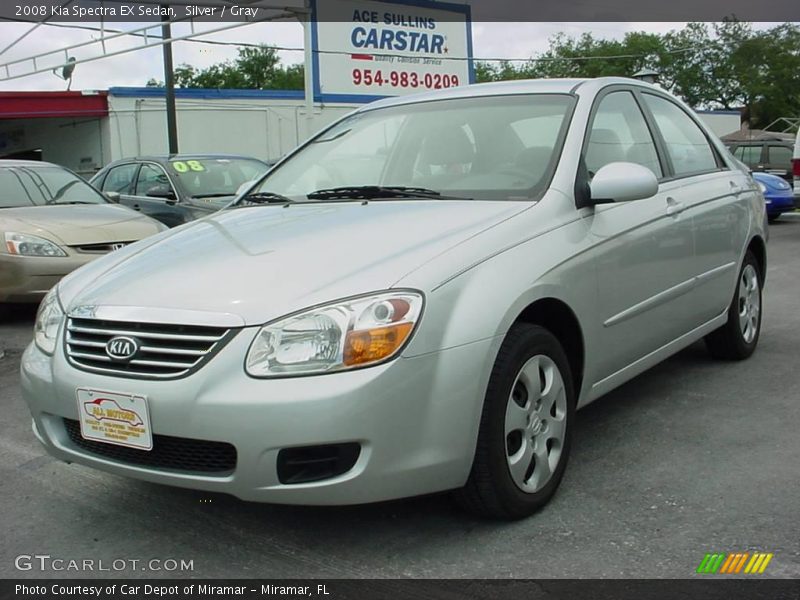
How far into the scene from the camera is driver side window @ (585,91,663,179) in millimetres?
3852

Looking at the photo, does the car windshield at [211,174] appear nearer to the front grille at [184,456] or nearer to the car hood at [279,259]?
the car hood at [279,259]

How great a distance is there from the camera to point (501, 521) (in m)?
3.05

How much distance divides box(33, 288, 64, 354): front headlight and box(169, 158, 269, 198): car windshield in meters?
6.29

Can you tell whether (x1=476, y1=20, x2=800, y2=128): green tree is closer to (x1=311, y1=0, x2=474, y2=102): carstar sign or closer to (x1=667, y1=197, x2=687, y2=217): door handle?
(x1=311, y1=0, x2=474, y2=102): carstar sign

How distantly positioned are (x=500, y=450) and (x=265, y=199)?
1856 millimetres

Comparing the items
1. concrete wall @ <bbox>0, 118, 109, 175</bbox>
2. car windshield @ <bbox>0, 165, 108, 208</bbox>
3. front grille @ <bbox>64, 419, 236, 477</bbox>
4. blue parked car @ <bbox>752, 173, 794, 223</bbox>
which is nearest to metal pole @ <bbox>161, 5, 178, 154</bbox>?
concrete wall @ <bbox>0, 118, 109, 175</bbox>

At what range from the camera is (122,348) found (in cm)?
277

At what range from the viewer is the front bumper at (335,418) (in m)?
2.55

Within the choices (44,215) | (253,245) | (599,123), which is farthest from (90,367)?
(44,215)

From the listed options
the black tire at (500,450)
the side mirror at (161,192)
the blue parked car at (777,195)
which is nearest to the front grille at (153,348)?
the black tire at (500,450)

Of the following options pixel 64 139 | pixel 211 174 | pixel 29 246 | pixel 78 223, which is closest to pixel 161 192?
pixel 211 174

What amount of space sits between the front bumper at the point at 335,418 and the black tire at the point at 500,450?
7 cm

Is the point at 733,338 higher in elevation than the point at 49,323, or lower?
lower

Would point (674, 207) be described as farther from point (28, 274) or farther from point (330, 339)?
point (28, 274)
